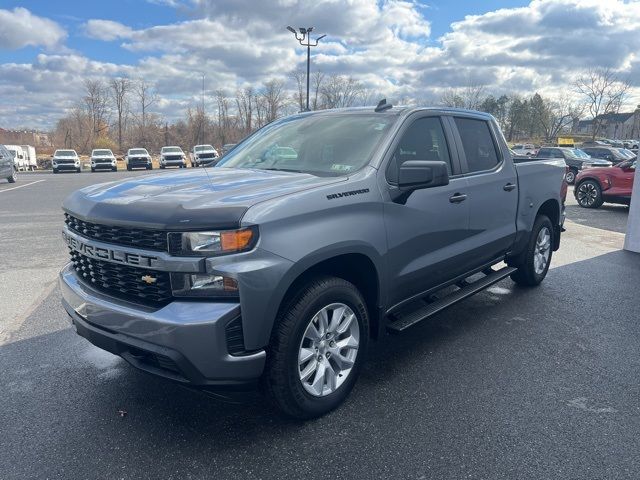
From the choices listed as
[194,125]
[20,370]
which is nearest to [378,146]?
[20,370]

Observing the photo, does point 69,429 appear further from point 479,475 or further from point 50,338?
point 479,475

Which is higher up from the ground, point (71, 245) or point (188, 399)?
point (71, 245)

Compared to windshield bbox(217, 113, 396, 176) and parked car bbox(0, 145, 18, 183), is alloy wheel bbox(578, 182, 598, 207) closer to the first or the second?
windshield bbox(217, 113, 396, 176)

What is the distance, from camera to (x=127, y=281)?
271 cm

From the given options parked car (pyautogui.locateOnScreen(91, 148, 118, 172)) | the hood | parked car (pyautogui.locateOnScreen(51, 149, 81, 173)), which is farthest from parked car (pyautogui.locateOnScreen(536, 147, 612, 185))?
parked car (pyautogui.locateOnScreen(51, 149, 81, 173))

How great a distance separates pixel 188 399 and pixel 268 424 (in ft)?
2.05

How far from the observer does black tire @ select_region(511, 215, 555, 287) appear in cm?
541

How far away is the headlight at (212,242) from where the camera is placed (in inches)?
96.5

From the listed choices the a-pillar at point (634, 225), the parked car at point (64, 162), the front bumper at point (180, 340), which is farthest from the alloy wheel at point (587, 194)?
the parked car at point (64, 162)

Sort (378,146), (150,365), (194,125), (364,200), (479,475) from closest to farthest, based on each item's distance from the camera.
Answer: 1. (479,475)
2. (150,365)
3. (364,200)
4. (378,146)
5. (194,125)

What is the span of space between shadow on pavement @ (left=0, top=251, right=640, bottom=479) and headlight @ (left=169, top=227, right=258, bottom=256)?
3.58 feet

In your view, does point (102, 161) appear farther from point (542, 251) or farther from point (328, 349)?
point (328, 349)

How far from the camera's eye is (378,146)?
343cm

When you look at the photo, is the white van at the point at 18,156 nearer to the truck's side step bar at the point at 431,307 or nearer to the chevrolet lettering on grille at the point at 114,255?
the chevrolet lettering on grille at the point at 114,255
